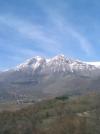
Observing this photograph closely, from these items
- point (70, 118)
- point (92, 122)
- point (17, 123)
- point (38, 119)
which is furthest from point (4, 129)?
point (92, 122)

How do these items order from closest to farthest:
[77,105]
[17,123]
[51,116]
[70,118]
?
[70,118] < [17,123] < [51,116] < [77,105]

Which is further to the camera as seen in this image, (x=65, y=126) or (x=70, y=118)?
(x=70, y=118)

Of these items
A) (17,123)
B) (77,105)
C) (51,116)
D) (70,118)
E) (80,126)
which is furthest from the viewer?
(77,105)

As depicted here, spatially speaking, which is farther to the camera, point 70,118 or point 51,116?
point 51,116

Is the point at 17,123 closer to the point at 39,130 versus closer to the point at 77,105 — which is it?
the point at 39,130

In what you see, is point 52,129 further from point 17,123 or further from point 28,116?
point 28,116

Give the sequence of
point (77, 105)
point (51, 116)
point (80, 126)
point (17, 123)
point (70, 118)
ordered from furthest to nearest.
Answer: point (77, 105) → point (51, 116) → point (17, 123) → point (70, 118) → point (80, 126)

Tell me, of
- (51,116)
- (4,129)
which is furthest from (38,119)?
(4,129)

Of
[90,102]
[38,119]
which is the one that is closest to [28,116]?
[38,119]

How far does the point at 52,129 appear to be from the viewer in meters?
48.3

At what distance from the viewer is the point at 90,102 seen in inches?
2672

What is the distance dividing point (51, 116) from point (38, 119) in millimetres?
3225

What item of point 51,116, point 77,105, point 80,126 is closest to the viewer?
point 80,126

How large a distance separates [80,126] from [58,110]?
17328 mm
